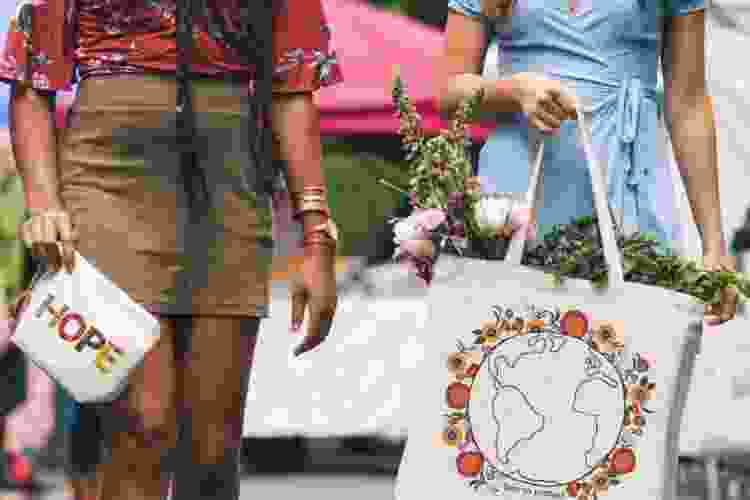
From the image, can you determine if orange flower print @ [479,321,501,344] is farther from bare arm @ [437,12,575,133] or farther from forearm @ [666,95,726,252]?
forearm @ [666,95,726,252]

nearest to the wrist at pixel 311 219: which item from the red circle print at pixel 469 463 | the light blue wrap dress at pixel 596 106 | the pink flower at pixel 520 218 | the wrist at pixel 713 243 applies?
the light blue wrap dress at pixel 596 106

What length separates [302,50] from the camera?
4.66 metres

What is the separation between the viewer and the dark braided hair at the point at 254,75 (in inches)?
174

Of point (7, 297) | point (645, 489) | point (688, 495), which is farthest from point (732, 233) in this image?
point (645, 489)

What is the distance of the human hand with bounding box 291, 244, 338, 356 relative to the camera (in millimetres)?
4656

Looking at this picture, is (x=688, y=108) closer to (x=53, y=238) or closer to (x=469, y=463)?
(x=469, y=463)

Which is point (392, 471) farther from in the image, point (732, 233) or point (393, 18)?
point (732, 233)

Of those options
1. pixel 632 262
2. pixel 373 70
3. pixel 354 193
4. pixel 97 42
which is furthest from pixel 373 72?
pixel 632 262

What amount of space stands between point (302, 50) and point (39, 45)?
0.60 metres

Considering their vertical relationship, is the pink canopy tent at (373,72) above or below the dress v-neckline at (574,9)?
below

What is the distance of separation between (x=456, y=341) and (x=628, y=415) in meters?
0.37

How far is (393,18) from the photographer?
13820 millimetres

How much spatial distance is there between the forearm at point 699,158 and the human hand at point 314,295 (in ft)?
2.76

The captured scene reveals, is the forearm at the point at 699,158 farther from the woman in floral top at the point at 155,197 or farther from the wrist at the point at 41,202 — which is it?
the wrist at the point at 41,202
